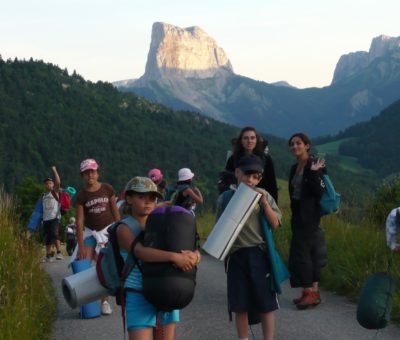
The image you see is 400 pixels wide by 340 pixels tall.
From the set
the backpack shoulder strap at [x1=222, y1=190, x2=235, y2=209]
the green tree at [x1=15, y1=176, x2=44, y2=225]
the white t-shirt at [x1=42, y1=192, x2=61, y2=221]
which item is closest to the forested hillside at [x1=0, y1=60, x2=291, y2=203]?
the green tree at [x1=15, y1=176, x2=44, y2=225]

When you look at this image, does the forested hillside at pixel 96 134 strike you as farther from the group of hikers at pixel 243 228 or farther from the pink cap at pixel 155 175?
the group of hikers at pixel 243 228

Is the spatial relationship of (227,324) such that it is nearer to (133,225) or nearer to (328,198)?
(328,198)

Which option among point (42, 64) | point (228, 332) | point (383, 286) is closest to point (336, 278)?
point (228, 332)

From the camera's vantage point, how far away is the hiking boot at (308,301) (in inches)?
280

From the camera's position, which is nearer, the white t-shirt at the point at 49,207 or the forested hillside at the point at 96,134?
the white t-shirt at the point at 49,207

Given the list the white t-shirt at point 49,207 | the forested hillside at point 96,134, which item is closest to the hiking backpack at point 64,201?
the white t-shirt at point 49,207

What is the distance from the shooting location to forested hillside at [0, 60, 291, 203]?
120375 millimetres

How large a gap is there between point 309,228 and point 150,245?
12.4 ft

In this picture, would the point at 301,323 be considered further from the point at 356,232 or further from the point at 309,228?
the point at 356,232

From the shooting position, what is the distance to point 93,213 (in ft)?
24.0

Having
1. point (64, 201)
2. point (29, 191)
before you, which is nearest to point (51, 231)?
point (64, 201)

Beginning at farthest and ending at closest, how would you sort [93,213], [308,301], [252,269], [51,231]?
[51,231], [93,213], [308,301], [252,269]

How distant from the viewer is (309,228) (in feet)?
23.8

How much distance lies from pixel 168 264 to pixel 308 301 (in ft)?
12.5
